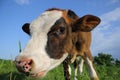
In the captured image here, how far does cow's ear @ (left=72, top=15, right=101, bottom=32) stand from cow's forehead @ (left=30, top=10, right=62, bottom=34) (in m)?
0.54

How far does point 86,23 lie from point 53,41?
131 cm

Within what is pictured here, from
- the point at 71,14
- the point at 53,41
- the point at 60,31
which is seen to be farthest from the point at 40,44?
the point at 71,14

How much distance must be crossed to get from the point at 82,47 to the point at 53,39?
6.62 ft

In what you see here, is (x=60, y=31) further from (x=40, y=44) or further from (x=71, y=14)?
(x=71, y=14)

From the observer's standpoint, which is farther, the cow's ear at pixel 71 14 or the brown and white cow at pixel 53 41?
the cow's ear at pixel 71 14

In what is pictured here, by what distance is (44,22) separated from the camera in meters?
Answer: 7.85

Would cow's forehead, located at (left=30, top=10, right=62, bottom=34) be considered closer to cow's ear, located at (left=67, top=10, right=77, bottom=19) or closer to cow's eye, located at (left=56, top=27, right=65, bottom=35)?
cow's eye, located at (left=56, top=27, right=65, bottom=35)

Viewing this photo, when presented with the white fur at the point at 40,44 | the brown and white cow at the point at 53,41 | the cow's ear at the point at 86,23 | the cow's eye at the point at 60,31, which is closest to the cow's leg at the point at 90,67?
the brown and white cow at the point at 53,41

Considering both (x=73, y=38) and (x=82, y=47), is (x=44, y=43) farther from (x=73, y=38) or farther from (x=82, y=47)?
(x=82, y=47)

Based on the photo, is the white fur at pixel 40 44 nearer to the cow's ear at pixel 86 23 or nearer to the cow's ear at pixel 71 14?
the cow's ear at pixel 86 23

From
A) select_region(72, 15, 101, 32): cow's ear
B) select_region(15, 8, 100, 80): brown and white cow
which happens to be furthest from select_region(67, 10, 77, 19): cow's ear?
select_region(72, 15, 101, 32): cow's ear

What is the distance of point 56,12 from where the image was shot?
8570 millimetres

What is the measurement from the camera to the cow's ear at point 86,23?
8555 mm

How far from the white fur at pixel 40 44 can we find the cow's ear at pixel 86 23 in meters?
0.54
